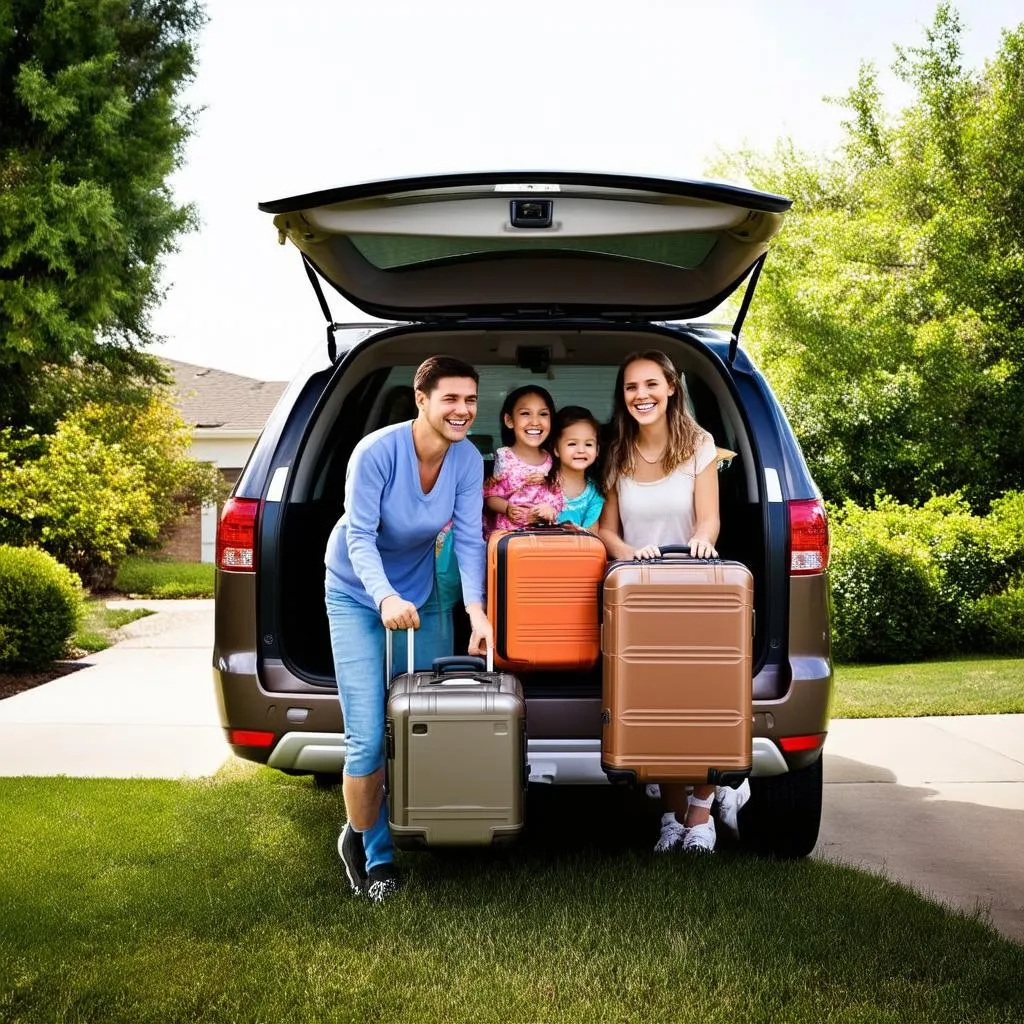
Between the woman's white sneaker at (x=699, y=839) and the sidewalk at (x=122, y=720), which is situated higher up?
the woman's white sneaker at (x=699, y=839)

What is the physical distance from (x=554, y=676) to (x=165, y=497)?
17.3 metres

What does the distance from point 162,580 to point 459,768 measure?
16420 millimetres

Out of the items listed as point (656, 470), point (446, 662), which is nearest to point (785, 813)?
point (656, 470)

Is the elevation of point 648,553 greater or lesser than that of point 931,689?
greater

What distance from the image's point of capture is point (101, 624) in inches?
524

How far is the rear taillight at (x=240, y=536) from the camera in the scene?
12.8ft

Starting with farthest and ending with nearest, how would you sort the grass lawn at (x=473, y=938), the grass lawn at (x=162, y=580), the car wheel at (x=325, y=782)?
the grass lawn at (x=162, y=580), the car wheel at (x=325, y=782), the grass lawn at (x=473, y=938)

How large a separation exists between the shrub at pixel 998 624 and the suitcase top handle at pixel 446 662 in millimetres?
8741

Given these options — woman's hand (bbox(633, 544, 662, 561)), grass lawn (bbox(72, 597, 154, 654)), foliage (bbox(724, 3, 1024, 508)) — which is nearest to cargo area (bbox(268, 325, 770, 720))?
woman's hand (bbox(633, 544, 662, 561))

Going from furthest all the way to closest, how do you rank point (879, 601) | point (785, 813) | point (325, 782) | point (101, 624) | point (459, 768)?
point (101, 624) < point (879, 601) < point (325, 782) < point (785, 813) < point (459, 768)

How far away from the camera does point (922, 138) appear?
1881 cm

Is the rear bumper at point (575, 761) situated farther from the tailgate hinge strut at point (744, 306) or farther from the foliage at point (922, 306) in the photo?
the foliage at point (922, 306)

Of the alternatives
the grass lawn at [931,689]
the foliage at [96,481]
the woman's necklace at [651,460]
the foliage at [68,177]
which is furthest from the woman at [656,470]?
the foliage at [96,481]

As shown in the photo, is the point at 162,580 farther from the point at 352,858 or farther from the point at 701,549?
the point at 701,549
